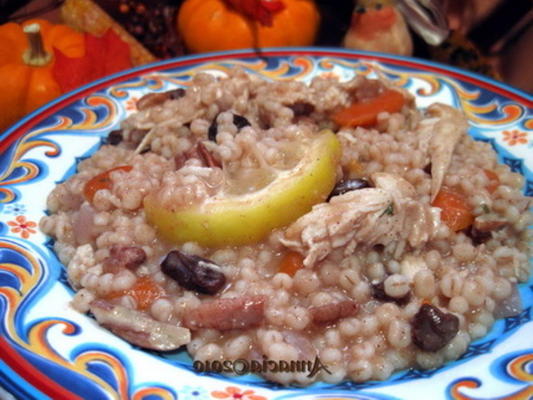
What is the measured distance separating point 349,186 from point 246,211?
1.65 ft

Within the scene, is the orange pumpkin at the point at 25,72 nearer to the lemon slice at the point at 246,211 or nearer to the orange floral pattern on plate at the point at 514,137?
the lemon slice at the point at 246,211

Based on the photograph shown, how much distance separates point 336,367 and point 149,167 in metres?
1.30

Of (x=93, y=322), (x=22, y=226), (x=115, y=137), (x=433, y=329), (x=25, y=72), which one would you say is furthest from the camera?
(x=25, y=72)

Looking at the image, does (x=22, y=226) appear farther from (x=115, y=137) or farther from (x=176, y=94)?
(x=176, y=94)

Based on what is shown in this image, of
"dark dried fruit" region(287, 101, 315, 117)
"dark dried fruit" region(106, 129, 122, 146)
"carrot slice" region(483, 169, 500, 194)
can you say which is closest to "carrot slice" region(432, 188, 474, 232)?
"carrot slice" region(483, 169, 500, 194)

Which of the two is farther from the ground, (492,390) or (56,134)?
(56,134)

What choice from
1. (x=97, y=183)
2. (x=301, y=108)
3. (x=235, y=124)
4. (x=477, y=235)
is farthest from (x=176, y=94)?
(x=477, y=235)

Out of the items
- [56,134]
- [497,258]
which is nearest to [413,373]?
[497,258]

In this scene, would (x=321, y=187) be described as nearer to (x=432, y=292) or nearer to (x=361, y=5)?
(x=432, y=292)

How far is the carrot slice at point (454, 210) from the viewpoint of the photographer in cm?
269

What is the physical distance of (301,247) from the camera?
242 cm

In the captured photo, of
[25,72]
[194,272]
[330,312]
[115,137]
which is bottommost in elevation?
[330,312]

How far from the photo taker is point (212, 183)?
8.56ft

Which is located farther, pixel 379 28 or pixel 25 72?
pixel 379 28
